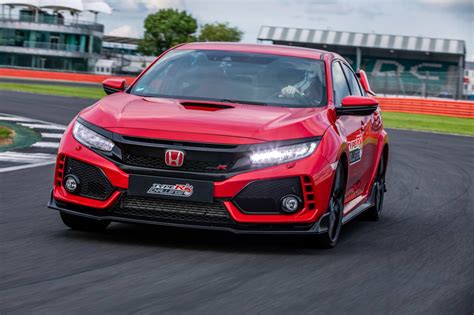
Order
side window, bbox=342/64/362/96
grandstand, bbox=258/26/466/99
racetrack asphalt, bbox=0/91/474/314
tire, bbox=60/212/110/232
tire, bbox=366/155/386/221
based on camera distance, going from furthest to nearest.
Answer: grandstand, bbox=258/26/466/99 < tire, bbox=366/155/386/221 < side window, bbox=342/64/362/96 < tire, bbox=60/212/110/232 < racetrack asphalt, bbox=0/91/474/314

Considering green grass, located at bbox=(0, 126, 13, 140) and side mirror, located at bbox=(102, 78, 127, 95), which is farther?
green grass, located at bbox=(0, 126, 13, 140)

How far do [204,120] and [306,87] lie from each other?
1.28 m

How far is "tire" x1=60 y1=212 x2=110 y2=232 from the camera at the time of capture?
23.8 feet

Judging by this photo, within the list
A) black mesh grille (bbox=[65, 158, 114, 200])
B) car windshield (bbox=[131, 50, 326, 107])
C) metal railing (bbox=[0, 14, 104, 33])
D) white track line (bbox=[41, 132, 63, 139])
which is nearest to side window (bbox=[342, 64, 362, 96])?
car windshield (bbox=[131, 50, 326, 107])

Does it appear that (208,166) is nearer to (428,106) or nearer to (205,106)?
(205,106)

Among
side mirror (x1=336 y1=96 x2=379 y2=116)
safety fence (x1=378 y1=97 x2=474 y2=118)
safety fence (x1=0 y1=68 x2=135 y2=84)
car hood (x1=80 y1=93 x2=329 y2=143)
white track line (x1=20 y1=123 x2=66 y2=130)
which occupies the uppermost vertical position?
side mirror (x1=336 y1=96 x2=379 y2=116)

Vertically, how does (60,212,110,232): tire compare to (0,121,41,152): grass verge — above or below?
above

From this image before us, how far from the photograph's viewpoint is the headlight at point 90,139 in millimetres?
6781

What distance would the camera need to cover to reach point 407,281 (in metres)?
6.27

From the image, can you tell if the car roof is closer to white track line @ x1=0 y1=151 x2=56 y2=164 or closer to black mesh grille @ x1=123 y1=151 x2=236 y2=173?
black mesh grille @ x1=123 y1=151 x2=236 y2=173

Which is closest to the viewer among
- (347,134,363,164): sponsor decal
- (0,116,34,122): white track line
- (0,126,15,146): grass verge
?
(347,134,363,164): sponsor decal

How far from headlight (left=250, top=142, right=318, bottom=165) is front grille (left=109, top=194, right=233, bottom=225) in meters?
0.37

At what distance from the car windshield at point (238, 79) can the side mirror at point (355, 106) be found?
0.52 feet

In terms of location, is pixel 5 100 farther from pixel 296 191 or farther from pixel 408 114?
pixel 296 191
